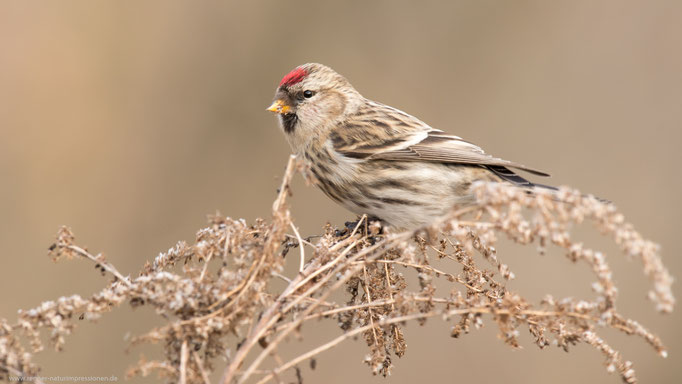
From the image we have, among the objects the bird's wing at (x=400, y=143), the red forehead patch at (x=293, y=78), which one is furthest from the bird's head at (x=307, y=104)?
the bird's wing at (x=400, y=143)

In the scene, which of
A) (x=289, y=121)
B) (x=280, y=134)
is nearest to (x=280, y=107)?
(x=289, y=121)

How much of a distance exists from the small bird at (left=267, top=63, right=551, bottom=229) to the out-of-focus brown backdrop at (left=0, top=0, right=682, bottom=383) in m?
1.98

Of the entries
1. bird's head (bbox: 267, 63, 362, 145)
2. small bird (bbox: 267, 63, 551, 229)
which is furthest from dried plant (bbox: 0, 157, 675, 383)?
bird's head (bbox: 267, 63, 362, 145)

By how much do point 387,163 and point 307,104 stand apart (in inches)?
24.9

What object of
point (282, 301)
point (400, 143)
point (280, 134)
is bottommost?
point (282, 301)

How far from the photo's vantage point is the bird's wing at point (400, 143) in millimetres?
3691

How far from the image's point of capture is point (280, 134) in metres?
6.24

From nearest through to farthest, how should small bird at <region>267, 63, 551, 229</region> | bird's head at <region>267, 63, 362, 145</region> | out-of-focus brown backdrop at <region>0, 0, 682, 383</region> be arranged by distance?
1. small bird at <region>267, 63, 551, 229</region>
2. bird's head at <region>267, 63, 362, 145</region>
3. out-of-focus brown backdrop at <region>0, 0, 682, 383</region>

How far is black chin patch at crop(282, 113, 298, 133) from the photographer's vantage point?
4066 millimetres

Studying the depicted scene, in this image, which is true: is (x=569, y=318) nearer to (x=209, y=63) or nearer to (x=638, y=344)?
(x=638, y=344)

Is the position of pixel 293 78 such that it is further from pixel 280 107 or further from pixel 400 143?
pixel 400 143

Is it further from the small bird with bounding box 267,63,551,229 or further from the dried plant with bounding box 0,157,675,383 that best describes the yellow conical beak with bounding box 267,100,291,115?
the dried plant with bounding box 0,157,675,383

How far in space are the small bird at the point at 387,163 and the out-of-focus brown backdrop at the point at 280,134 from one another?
198cm

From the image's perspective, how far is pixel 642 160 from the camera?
6523mm
